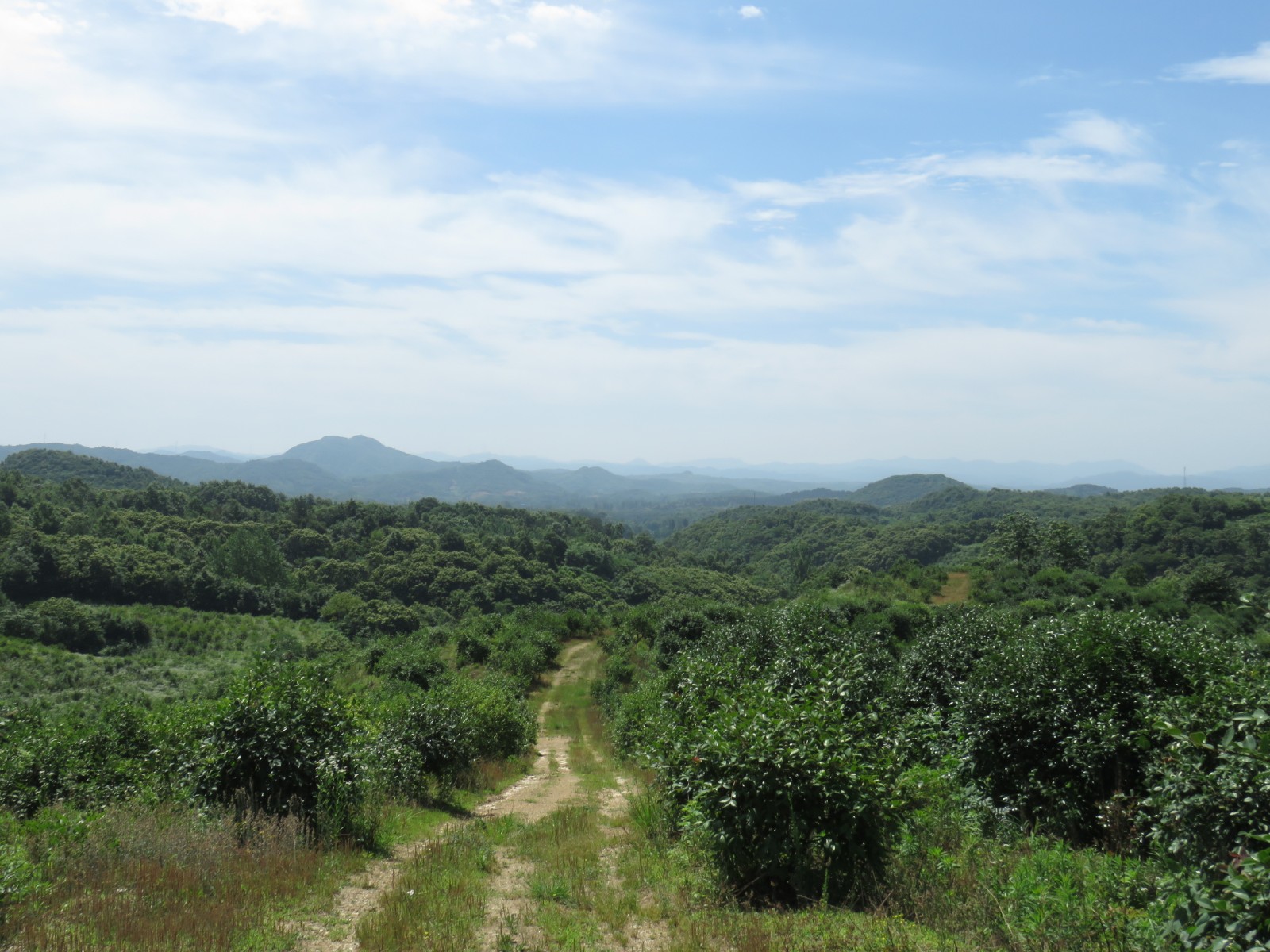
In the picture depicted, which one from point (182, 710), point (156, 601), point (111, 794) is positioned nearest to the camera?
point (111, 794)

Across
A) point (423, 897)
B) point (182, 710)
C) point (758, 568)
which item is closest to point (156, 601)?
point (182, 710)

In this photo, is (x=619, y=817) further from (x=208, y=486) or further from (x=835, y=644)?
(x=208, y=486)

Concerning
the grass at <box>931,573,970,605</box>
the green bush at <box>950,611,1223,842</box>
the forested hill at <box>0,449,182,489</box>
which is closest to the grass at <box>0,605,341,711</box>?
the green bush at <box>950,611,1223,842</box>

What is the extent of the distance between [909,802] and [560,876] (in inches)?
150

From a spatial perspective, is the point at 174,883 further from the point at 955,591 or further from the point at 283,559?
the point at 283,559

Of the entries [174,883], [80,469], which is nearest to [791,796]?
[174,883]

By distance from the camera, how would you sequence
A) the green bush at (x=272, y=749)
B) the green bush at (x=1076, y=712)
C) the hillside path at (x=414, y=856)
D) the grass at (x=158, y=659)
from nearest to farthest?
the hillside path at (x=414, y=856)
the green bush at (x=1076, y=712)
the green bush at (x=272, y=749)
the grass at (x=158, y=659)

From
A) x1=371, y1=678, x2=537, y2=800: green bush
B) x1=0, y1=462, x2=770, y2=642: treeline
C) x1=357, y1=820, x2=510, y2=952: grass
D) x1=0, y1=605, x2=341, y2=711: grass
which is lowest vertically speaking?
x1=0, y1=605, x2=341, y2=711: grass

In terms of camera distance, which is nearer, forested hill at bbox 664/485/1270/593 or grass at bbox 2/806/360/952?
grass at bbox 2/806/360/952

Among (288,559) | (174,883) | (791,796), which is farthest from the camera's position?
(288,559)

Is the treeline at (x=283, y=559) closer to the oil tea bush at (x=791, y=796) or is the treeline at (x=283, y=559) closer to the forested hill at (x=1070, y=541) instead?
the forested hill at (x=1070, y=541)

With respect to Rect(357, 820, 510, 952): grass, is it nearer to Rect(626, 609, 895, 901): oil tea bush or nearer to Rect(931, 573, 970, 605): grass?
Rect(626, 609, 895, 901): oil tea bush

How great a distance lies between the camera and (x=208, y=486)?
132 m

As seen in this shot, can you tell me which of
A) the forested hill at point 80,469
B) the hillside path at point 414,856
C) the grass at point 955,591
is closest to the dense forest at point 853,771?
the hillside path at point 414,856
